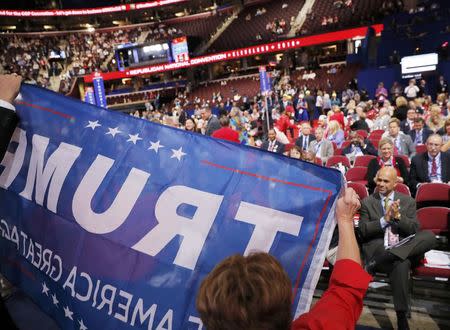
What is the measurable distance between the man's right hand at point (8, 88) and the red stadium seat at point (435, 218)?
3.90 metres

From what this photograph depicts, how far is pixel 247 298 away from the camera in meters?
0.94

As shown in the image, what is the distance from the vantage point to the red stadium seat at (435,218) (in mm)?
3871

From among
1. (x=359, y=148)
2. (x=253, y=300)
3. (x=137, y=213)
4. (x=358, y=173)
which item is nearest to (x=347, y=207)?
(x=253, y=300)

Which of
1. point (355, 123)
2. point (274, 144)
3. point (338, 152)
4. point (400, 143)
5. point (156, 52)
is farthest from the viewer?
point (156, 52)

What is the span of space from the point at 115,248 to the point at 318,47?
2772cm

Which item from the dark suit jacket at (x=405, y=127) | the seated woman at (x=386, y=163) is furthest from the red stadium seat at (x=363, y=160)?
the dark suit jacket at (x=405, y=127)

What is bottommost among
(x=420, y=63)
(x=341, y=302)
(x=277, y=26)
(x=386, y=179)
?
(x=386, y=179)

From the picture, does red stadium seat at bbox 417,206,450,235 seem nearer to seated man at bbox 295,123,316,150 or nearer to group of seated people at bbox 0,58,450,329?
group of seated people at bbox 0,58,450,329

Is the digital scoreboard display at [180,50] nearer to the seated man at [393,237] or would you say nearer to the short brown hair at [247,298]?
the seated man at [393,237]

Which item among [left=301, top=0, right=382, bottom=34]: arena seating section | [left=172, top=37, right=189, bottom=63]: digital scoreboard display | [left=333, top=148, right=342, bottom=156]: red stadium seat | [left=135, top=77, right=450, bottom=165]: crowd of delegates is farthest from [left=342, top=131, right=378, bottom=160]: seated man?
[left=172, top=37, right=189, bottom=63]: digital scoreboard display

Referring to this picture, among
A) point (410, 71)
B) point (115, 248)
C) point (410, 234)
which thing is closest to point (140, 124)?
point (115, 248)

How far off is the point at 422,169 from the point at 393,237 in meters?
2.05

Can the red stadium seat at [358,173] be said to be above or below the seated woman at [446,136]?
below

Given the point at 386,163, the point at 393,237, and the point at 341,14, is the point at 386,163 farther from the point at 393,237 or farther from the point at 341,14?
the point at 341,14
